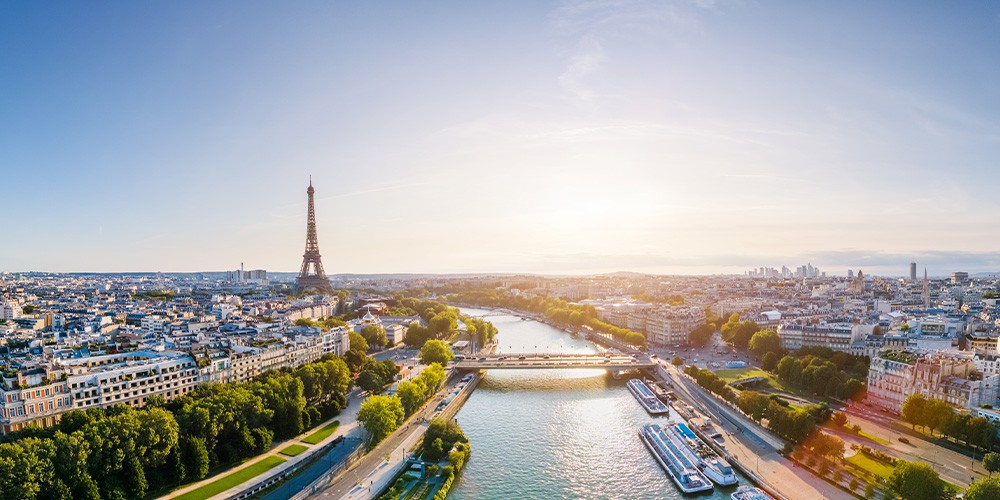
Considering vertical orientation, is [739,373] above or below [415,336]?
below

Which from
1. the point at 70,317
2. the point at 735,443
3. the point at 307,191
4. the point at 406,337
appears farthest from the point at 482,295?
the point at 735,443

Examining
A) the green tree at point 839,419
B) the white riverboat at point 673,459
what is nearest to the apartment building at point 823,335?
the green tree at point 839,419

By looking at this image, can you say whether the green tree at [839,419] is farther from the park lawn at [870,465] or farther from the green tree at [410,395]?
the green tree at [410,395]

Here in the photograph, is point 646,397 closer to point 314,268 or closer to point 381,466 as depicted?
point 381,466

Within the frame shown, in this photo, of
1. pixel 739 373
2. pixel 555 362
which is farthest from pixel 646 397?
pixel 739 373

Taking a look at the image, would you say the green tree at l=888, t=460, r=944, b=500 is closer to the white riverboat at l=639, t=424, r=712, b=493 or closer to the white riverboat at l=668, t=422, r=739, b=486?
the white riverboat at l=668, t=422, r=739, b=486

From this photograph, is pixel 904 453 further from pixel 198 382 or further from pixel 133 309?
pixel 133 309

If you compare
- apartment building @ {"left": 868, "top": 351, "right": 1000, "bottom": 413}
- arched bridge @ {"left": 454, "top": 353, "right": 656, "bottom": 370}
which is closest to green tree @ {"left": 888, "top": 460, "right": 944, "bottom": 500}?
apartment building @ {"left": 868, "top": 351, "right": 1000, "bottom": 413}
